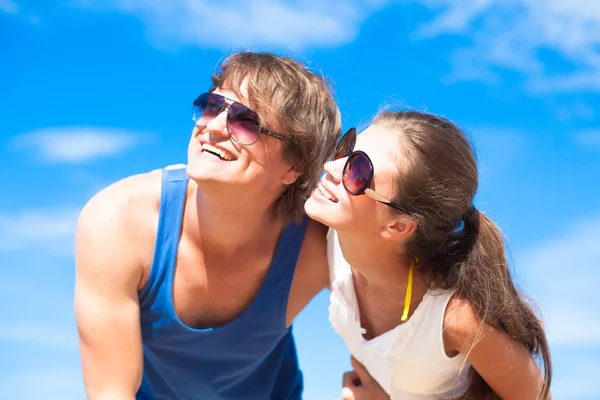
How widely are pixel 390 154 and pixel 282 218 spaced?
109cm

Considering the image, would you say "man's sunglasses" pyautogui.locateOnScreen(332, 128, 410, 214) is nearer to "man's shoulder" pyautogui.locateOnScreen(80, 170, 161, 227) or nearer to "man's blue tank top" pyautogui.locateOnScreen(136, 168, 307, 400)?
"man's blue tank top" pyautogui.locateOnScreen(136, 168, 307, 400)

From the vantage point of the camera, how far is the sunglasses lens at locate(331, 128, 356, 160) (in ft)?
15.3

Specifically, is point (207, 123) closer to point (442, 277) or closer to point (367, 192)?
point (367, 192)

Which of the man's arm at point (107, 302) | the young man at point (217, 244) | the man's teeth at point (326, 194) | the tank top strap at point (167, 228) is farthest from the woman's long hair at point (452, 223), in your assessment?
the man's arm at point (107, 302)

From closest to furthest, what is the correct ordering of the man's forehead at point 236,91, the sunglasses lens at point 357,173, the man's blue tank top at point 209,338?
the sunglasses lens at point 357,173 → the man's forehead at point 236,91 → the man's blue tank top at point 209,338

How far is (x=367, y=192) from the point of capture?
14.6ft

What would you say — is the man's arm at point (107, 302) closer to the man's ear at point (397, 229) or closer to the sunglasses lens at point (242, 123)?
the sunglasses lens at point (242, 123)

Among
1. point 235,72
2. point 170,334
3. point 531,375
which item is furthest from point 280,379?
point 235,72

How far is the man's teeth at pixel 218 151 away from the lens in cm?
484

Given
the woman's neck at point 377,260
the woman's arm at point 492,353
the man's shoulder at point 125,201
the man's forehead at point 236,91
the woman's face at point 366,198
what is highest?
the man's forehead at point 236,91

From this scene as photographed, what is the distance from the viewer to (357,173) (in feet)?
14.6

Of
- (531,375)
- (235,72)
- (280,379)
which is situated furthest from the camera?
(280,379)

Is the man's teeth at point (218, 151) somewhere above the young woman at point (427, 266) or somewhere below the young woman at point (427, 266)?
above

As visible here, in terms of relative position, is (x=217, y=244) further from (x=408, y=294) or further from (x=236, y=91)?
(x=408, y=294)
